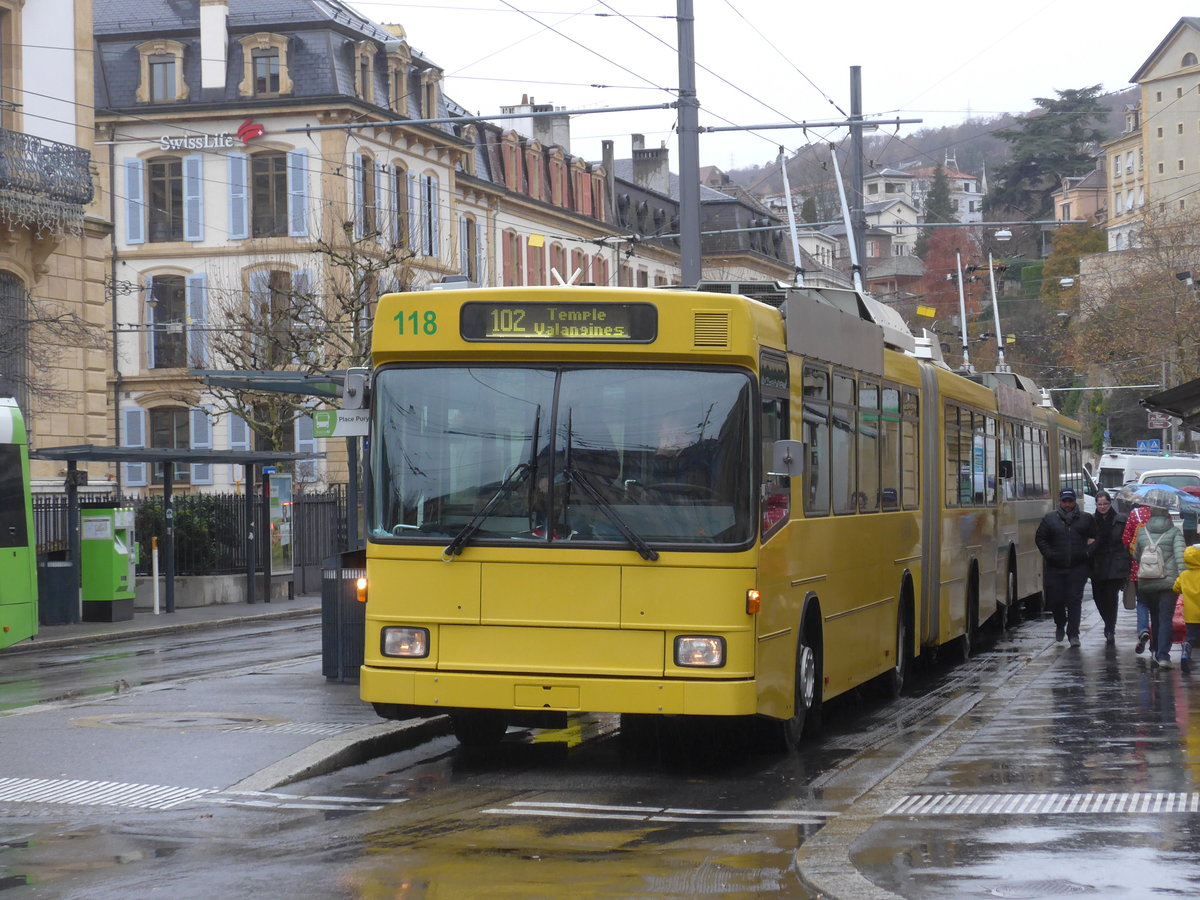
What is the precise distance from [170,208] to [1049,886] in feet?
166

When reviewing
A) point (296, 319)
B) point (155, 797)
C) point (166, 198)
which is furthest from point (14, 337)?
point (166, 198)

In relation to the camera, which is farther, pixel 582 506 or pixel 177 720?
pixel 177 720

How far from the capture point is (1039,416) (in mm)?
25141

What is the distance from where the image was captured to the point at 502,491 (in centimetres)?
1030

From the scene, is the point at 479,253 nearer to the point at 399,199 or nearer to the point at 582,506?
the point at 399,199

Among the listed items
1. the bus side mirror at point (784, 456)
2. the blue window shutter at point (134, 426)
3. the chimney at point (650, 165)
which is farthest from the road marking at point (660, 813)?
the chimney at point (650, 165)

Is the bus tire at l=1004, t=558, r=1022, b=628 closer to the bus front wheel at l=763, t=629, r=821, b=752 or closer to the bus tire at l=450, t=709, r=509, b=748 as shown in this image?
the bus front wheel at l=763, t=629, r=821, b=752

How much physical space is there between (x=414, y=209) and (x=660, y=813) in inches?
1907

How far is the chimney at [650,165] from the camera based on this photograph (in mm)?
89625

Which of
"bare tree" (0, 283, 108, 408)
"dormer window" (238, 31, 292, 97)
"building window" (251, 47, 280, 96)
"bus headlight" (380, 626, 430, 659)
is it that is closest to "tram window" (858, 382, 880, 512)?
"bus headlight" (380, 626, 430, 659)

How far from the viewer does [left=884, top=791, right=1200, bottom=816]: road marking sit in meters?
8.84

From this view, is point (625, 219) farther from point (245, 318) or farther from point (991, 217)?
point (991, 217)

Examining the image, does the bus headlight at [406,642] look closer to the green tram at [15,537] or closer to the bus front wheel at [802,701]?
the bus front wheel at [802,701]

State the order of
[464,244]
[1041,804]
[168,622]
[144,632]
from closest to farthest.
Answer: [1041,804], [144,632], [168,622], [464,244]
